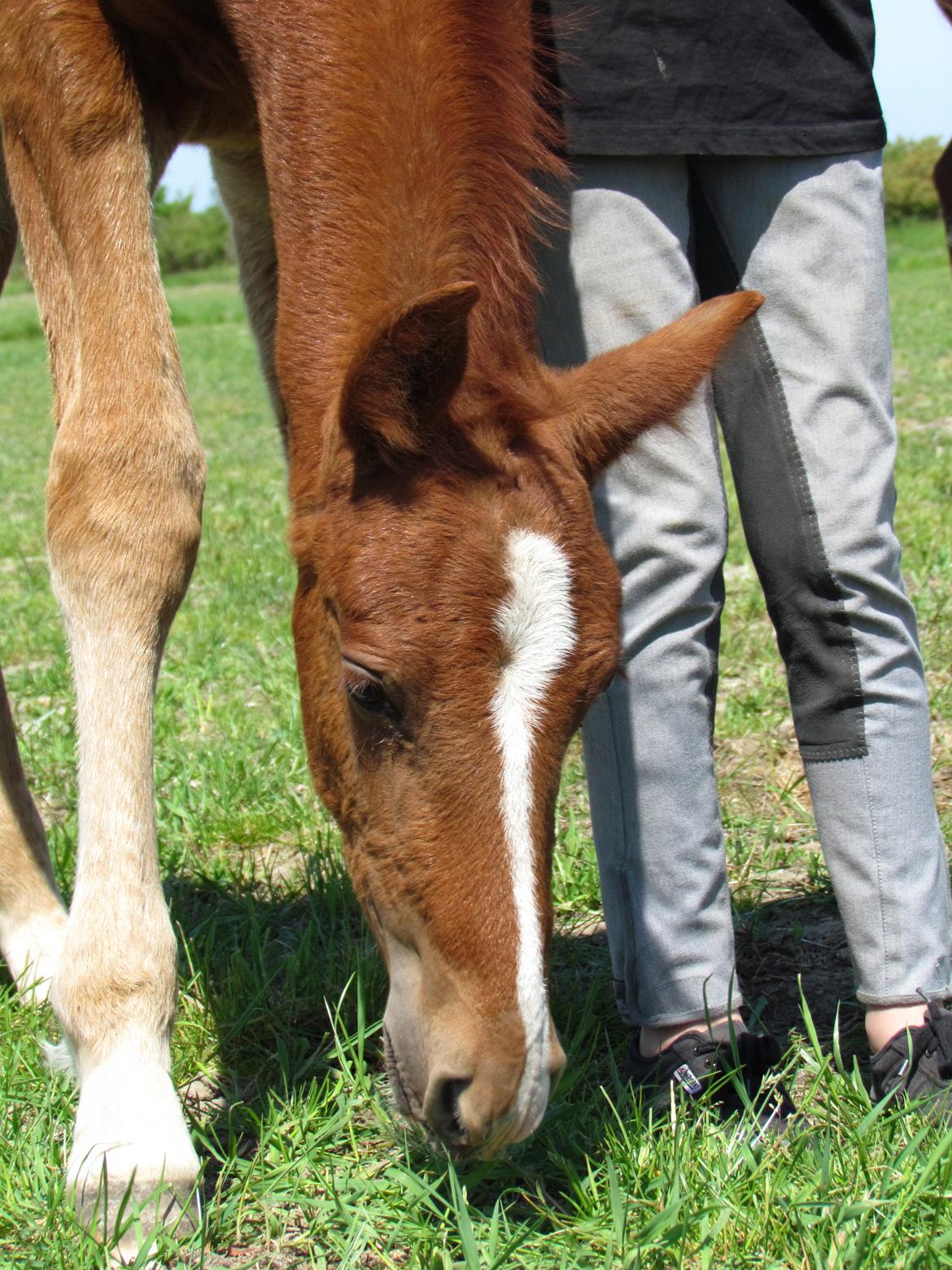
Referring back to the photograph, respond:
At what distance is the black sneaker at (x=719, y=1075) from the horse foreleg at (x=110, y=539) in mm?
870

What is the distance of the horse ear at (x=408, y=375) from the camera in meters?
1.78

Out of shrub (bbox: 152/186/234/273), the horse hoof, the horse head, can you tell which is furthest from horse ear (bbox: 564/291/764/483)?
shrub (bbox: 152/186/234/273)

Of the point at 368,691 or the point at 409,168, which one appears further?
the point at 409,168

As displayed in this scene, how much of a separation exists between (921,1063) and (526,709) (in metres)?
1.07

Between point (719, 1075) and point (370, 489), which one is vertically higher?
point (370, 489)

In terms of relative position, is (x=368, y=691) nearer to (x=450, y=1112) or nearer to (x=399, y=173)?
(x=450, y=1112)

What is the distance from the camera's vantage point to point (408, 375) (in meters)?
1.90

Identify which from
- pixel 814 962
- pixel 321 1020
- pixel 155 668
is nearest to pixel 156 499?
pixel 155 668

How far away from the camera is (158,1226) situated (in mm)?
1885

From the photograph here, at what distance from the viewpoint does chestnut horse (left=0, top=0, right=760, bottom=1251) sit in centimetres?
187

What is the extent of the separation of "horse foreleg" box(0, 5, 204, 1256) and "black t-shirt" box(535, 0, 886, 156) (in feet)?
2.81

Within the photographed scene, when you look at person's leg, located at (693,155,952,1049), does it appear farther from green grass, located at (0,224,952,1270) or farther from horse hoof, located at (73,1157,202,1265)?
horse hoof, located at (73,1157,202,1265)

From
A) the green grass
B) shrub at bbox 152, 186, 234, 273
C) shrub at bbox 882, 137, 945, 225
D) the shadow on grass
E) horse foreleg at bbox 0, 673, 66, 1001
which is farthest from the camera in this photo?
shrub at bbox 152, 186, 234, 273

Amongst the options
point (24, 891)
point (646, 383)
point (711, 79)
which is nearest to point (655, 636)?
point (646, 383)
